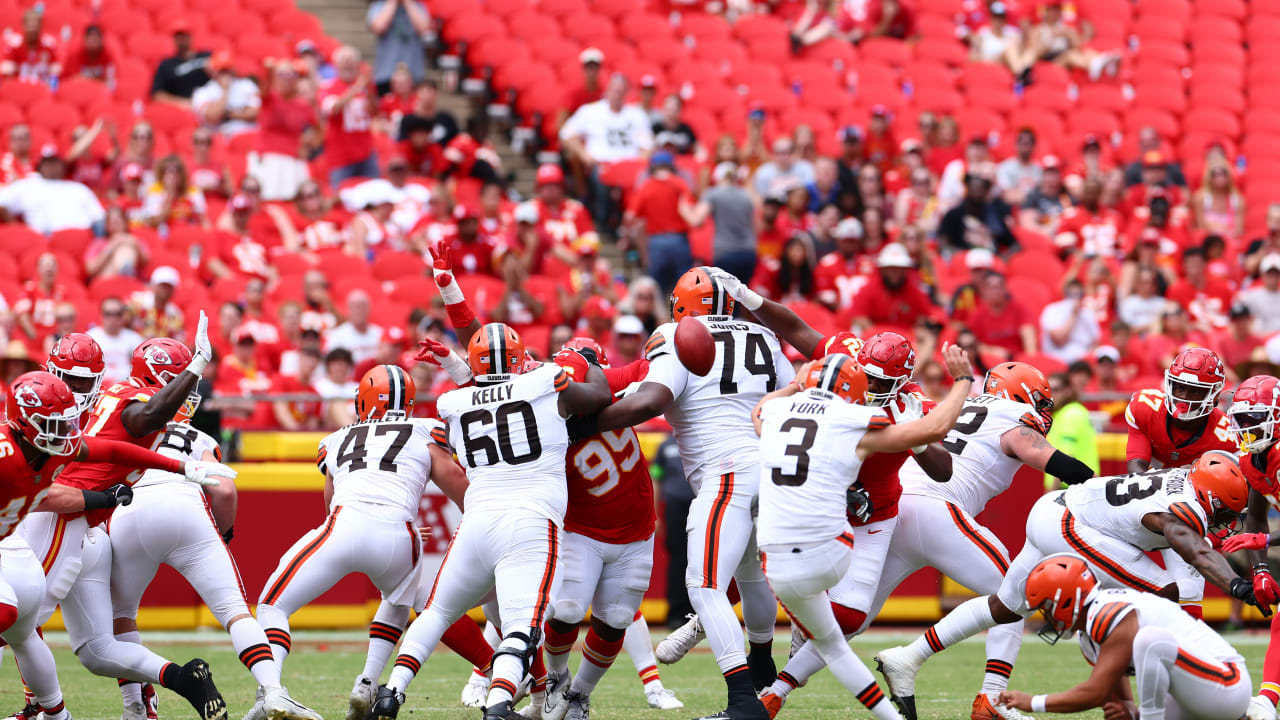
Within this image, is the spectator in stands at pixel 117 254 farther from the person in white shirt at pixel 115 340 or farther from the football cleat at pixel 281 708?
the football cleat at pixel 281 708

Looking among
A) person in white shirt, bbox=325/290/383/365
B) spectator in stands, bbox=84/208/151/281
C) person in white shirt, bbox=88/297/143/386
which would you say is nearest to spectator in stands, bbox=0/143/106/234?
spectator in stands, bbox=84/208/151/281

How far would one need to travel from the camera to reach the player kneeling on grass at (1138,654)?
588 cm

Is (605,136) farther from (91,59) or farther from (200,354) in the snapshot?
(200,354)

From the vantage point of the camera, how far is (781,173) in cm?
1620

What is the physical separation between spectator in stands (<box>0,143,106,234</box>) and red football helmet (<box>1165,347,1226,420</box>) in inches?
398

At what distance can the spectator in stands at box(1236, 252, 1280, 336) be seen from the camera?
47.8 feet

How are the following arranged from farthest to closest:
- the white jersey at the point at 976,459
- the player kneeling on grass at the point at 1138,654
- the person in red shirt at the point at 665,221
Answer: the person in red shirt at the point at 665,221 → the white jersey at the point at 976,459 → the player kneeling on grass at the point at 1138,654

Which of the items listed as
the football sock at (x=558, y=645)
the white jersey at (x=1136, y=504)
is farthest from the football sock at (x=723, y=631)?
the white jersey at (x=1136, y=504)

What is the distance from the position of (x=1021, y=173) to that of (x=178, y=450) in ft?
38.0

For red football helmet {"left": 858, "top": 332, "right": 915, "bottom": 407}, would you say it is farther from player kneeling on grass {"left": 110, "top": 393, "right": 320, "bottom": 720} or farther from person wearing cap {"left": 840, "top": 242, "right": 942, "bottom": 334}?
person wearing cap {"left": 840, "top": 242, "right": 942, "bottom": 334}

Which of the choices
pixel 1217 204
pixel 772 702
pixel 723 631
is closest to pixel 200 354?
pixel 723 631

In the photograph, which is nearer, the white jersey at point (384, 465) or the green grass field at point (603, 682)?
the white jersey at point (384, 465)

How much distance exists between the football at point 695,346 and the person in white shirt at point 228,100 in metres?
10.00

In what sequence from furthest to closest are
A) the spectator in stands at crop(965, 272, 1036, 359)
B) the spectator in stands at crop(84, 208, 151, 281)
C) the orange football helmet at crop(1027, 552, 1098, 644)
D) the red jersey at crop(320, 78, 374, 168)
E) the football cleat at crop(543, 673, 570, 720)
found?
the red jersey at crop(320, 78, 374, 168)
the spectator in stands at crop(965, 272, 1036, 359)
the spectator in stands at crop(84, 208, 151, 281)
the football cleat at crop(543, 673, 570, 720)
the orange football helmet at crop(1027, 552, 1098, 644)
